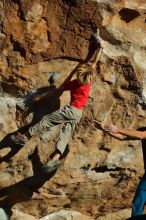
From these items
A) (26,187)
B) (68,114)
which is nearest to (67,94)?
(68,114)

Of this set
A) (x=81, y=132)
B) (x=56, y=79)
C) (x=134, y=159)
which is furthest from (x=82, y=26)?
(x=134, y=159)

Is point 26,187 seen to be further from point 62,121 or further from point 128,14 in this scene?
point 128,14

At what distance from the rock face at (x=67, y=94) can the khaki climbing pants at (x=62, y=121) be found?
1.15 ft

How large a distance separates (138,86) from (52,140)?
1540 mm

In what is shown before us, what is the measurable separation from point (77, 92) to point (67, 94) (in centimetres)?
55

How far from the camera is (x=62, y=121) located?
758cm

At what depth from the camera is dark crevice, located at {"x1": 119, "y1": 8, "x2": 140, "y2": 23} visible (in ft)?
25.0

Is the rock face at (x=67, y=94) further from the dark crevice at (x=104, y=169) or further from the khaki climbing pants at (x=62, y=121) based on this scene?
the khaki climbing pants at (x=62, y=121)

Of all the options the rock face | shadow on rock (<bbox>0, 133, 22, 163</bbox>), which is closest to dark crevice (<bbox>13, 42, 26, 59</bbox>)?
the rock face

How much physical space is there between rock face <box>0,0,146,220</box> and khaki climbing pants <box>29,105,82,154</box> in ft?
1.15

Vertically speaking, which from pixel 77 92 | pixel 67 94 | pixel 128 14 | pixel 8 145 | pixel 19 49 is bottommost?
pixel 8 145

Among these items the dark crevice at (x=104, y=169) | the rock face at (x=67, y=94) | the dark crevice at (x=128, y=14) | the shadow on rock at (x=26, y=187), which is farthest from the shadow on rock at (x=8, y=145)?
the dark crevice at (x=128, y=14)

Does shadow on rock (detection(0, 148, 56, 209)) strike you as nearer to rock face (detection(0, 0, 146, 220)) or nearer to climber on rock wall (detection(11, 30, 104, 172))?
rock face (detection(0, 0, 146, 220))

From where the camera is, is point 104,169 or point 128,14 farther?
point 104,169
